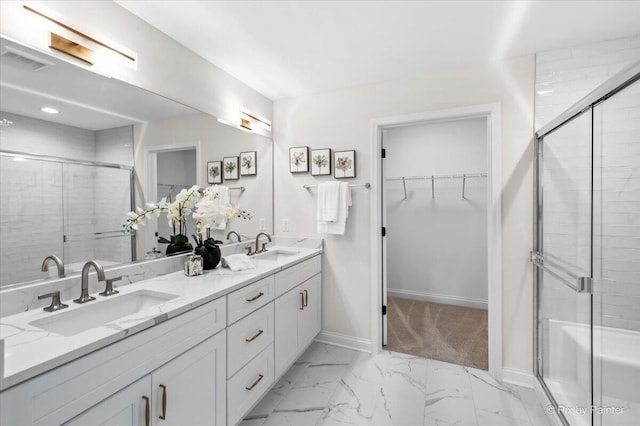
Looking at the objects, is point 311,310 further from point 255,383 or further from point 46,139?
point 46,139

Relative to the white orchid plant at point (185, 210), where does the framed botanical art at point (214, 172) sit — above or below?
above

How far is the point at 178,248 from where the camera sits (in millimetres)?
1957

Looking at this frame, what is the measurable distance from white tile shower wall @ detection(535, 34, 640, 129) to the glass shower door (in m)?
0.28

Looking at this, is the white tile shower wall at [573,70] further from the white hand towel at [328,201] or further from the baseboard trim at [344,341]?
the baseboard trim at [344,341]

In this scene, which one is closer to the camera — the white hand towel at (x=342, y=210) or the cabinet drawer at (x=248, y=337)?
the cabinet drawer at (x=248, y=337)

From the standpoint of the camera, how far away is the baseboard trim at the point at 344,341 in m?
2.64

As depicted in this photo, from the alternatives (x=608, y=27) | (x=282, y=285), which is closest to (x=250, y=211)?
(x=282, y=285)

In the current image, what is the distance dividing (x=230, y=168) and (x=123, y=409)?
175 cm

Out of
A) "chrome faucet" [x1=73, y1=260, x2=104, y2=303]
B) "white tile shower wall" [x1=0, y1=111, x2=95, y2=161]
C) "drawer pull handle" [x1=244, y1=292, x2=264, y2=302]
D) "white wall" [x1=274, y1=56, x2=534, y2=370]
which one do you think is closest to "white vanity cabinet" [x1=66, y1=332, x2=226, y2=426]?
"drawer pull handle" [x1=244, y1=292, x2=264, y2=302]

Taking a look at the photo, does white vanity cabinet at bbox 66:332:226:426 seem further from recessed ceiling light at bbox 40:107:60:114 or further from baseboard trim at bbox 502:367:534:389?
baseboard trim at bbox 502:367:534:389

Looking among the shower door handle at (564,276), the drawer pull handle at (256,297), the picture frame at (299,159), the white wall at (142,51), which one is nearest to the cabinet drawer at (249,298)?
the drawer pull handle at (256,297)

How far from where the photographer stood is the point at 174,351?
124cm

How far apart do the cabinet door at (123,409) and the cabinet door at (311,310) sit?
1.34 meters

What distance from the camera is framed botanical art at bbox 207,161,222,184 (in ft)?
7.38
